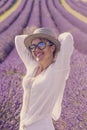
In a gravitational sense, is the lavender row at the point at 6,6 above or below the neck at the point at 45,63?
below

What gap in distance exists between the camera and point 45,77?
12.1 ft

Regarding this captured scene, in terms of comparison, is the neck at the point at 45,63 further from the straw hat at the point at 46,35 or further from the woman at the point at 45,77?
the straw hat at the point at 46,35

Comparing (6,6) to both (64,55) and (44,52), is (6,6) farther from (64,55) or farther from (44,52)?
(64,55)

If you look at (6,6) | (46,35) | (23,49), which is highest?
(46,35)

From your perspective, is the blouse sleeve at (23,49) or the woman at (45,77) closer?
the woman at (45,77)

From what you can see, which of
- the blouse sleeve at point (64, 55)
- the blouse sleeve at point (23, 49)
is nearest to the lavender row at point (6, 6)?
the blouse sleeve at point (23, 49)

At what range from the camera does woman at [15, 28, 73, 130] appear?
3711 mm

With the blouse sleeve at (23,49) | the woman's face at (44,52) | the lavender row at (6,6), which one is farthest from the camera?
the lavender row at (6,6)

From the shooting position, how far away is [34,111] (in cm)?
383

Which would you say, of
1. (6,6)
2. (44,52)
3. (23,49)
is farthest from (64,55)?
(6,6)

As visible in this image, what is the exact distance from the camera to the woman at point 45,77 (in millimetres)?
3711

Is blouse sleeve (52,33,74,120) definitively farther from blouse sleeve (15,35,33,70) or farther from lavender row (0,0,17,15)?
lavender row (0,0,17,15)

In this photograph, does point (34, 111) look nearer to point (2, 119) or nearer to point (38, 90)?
point (38, 90)

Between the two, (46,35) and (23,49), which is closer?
(46,35)
